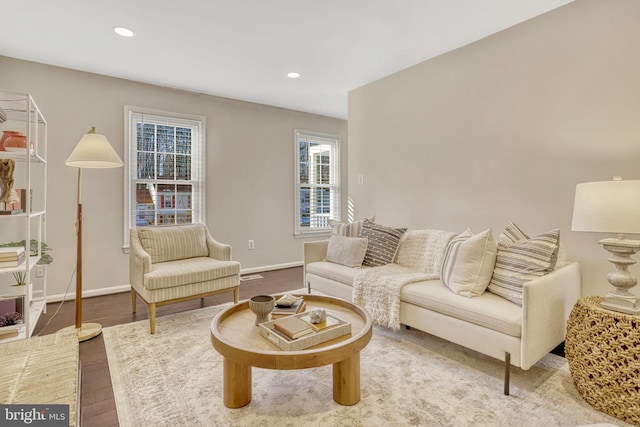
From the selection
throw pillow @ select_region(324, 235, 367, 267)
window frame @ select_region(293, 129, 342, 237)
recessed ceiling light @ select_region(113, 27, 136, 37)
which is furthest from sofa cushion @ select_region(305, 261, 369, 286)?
recessed ceiling light @ select_region(113, 27, 136, 37)

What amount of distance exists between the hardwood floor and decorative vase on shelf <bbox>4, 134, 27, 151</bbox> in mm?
1458

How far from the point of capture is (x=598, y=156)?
7.62 feet

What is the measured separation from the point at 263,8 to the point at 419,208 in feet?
7.59

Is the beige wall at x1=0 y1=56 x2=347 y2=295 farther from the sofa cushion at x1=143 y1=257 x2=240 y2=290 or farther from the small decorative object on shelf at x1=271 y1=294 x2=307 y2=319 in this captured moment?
the small decorative object on shelf at x1=271 y1=294 x2=307 y2=319

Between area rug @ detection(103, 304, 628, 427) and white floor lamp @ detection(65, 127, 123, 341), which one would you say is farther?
white floor lamp @ detection(65, 127, 123, 341)

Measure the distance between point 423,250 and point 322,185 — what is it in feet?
9.79

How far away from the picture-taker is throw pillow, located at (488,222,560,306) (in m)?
2.04

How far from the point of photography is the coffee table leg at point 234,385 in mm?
1727

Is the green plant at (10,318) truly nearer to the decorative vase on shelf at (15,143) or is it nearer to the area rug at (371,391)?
the area rug at (371,391)

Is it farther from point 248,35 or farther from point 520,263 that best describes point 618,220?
point 248,35

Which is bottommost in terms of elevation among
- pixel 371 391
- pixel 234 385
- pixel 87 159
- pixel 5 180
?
pixel 371 391

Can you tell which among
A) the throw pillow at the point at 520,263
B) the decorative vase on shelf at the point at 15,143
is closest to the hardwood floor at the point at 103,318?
the decorative vase on shelf at the point at 15,143

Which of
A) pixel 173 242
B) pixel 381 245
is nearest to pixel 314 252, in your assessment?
pixel 381 245

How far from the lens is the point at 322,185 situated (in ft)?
18.7
